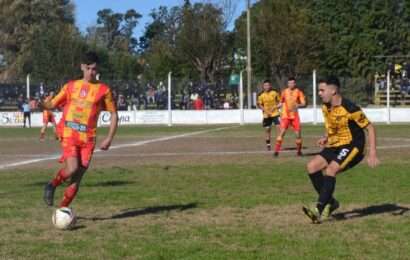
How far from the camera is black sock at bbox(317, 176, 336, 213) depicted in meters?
9.45

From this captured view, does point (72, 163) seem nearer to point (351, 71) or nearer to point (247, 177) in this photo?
point (247, 177)

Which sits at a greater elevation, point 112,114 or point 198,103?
point 112,114

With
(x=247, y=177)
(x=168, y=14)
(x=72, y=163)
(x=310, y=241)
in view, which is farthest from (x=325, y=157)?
(x=168, y=14)

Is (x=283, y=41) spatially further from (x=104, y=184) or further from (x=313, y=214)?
(x=313, y=214)

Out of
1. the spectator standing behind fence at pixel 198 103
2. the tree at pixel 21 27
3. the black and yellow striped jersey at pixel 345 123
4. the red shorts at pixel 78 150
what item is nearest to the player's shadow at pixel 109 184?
the red shorts at pixel 78 150

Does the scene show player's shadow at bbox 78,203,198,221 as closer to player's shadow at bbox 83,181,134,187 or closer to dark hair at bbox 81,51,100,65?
dark hair at bbox 81,51,100,65

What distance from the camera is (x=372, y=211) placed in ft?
33.5

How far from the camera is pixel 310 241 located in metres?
8.25

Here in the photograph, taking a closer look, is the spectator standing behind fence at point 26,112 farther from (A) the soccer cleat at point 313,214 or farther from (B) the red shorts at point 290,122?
(A) the soccer cleat at point 313,214

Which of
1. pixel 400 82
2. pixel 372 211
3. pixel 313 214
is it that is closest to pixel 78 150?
pixel 313 214

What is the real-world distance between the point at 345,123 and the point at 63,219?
3213mm

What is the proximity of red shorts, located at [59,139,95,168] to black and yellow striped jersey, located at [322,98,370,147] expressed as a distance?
2647 millimetres

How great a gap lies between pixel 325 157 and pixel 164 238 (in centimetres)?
236

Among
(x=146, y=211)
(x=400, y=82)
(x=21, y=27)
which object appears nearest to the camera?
(x=146, y=211)
